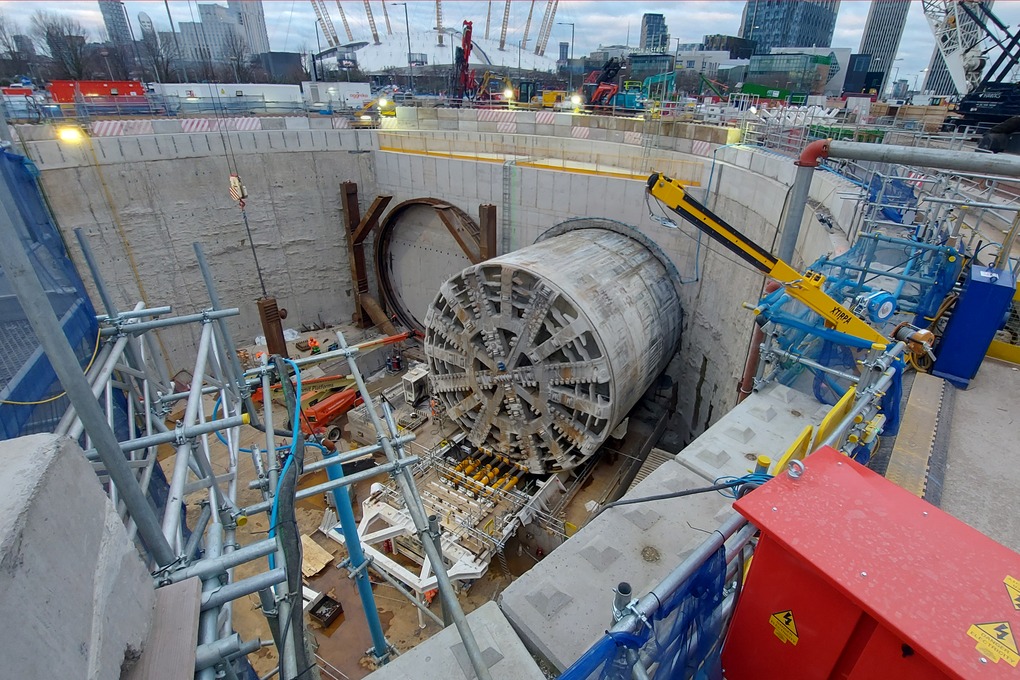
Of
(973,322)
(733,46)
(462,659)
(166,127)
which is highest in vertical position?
(733,46)

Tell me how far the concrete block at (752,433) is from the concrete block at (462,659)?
2.67 meters

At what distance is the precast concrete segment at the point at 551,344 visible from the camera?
9.62 m

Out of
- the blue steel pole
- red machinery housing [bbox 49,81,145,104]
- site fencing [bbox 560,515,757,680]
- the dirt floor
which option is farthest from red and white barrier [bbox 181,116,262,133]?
site fencing [bbox 560,515,757,680]

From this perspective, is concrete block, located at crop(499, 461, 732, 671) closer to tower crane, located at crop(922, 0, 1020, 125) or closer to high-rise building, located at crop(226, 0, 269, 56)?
tower crane, located at crop(922, 0, 1020, 125)

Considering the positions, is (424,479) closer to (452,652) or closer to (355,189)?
(452,652)

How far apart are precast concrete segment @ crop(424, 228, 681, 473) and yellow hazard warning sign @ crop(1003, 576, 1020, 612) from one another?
7.03 metres

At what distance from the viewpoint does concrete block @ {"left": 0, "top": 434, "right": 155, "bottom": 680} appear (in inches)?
53.6

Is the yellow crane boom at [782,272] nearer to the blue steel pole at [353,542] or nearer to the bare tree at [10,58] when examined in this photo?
the blue steel pole at [353,542]

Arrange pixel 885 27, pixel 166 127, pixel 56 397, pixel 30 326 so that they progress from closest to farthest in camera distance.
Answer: pixel 56 397
pixel 30 326
pixel 166 127
pixel 885 27

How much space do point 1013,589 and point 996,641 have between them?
394 mm

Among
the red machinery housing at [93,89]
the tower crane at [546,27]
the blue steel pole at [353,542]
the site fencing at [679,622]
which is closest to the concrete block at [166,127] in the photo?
the red machinery housing at [93,89]

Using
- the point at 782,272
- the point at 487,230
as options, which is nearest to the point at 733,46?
the point at 487,230

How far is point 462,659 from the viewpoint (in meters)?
3.29

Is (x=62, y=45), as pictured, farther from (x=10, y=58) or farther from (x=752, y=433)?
(x=752, y=433)
